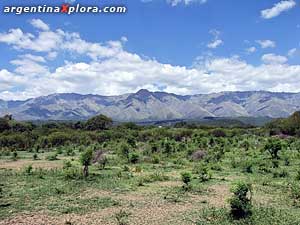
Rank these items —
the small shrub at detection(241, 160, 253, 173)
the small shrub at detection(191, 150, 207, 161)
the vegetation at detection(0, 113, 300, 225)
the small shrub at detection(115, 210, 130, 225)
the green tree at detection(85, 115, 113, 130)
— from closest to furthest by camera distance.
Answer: the small shrub at detection(115, 210, 130, 225)
the vegetation at detection(0, 113, 300, 225)
the small shrub at detection(241, 160, 253, 173)
the small shrub at detection(191, 150, 207, 161)
the green tree at detection(85, 115, 113, 130)

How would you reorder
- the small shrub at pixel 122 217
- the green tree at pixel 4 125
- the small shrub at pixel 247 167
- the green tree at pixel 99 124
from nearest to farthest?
the small shrub at pixel 122 217
the small shrub at pixel 247 167
the green tree at pixel 4 125
the green tree at pixel 99 124

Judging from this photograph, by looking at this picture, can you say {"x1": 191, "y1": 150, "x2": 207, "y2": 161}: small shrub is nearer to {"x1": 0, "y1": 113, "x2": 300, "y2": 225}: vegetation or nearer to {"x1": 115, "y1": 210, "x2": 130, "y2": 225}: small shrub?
{"x1": 0, "y1": 113, "x2": 300, "y2": 225}: vegetation

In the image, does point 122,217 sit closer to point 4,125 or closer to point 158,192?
point 158,192

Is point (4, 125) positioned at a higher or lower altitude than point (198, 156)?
higher

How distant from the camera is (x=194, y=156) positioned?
4441 centimetres

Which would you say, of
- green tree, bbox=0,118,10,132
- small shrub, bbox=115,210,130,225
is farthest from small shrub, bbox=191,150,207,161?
green tree, bbox=0,118,10,132

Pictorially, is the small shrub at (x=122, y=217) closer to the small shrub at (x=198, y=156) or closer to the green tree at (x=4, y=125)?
the small shrub at (x=198, y=156)

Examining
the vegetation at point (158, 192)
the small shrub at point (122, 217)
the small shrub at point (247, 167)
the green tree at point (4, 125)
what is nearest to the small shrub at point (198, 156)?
the vegetation at point (158, 192)

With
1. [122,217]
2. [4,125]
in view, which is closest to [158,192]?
[122,217]

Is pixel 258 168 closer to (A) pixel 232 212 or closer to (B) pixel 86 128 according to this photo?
(A) pixel 232 212

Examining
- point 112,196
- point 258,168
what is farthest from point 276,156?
point 112,196

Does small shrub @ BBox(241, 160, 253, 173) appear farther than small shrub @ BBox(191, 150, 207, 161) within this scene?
No

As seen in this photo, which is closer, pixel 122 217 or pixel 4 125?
pixel 122 217

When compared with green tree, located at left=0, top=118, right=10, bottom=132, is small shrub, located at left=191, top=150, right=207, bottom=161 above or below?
below
